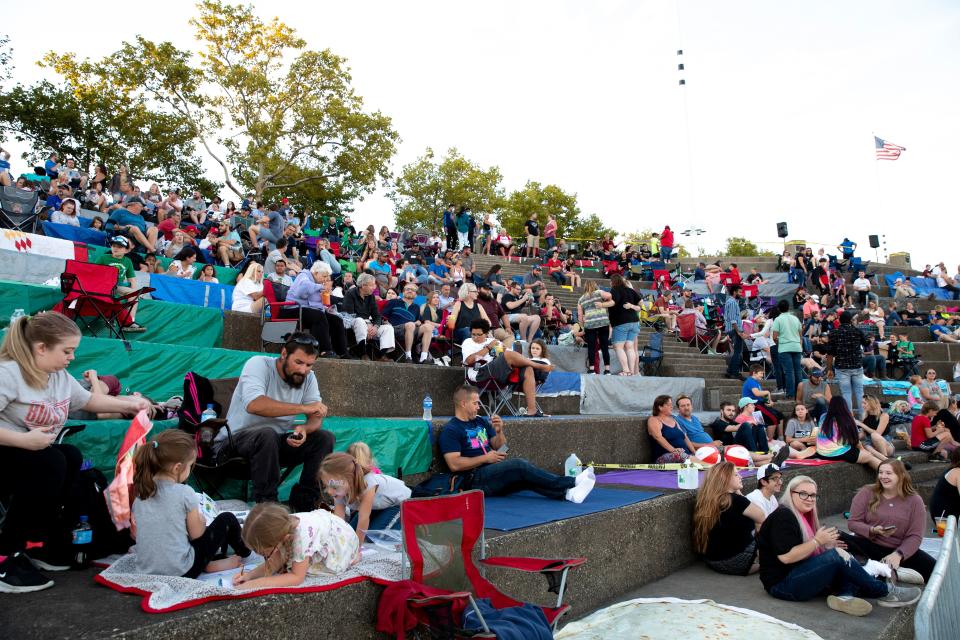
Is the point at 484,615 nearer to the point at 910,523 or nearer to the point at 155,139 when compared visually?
the point at 910,523

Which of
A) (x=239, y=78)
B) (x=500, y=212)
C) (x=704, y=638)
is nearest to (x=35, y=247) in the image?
(x=704, y=638)

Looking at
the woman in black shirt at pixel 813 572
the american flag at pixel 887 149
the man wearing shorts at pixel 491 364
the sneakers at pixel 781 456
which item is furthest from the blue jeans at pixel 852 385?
the american flag at pixel 887 149

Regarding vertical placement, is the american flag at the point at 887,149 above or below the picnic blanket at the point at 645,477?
above

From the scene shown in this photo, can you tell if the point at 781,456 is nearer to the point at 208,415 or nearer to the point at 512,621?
the point at 512,621

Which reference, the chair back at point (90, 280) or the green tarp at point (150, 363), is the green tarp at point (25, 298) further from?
the green tarp at point (150, 363)

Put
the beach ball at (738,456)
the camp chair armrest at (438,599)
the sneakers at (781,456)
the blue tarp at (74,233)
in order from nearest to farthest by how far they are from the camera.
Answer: the camp chair armrest at (438,599), the beach ball at (738,456), the sneakers at (781,456), the blue tarp at (74,233)

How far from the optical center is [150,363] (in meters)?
6.45

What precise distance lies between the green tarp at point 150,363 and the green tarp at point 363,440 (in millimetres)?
1540

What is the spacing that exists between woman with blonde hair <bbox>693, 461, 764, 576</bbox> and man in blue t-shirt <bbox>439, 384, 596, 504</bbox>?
1.01m

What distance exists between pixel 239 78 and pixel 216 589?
29476 mm

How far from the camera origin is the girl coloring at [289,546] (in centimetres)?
318

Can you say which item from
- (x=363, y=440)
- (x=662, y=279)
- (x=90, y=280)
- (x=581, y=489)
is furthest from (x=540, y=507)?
(x=662, y=279)

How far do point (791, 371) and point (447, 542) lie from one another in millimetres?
10725

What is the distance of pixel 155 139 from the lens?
26328 mm
